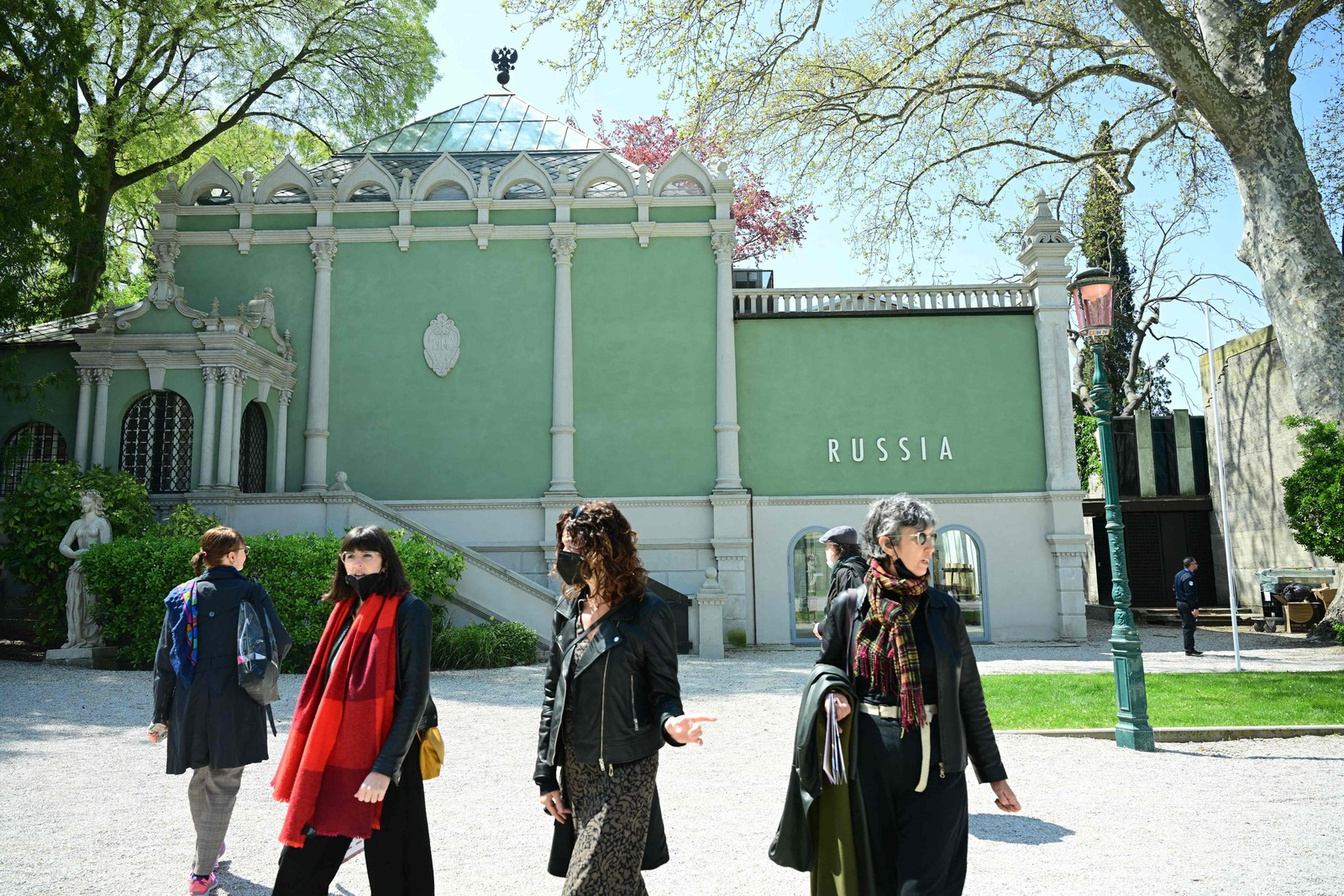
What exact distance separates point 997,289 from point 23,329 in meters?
19.7

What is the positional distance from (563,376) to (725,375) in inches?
130

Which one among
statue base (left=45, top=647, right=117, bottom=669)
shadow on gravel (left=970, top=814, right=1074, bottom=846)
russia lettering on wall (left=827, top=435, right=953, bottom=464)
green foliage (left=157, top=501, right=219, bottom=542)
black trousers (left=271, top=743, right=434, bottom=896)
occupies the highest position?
russia lettering on wall (left=827, top=435, right=953, bottom=464)

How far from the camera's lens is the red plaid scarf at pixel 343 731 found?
3.70 meters

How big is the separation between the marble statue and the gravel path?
3664 millimetres

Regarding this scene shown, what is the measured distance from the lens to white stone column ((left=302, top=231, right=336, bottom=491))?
18.9 m

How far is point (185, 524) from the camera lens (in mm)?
14766

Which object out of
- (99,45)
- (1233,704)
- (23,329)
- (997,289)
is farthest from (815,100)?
(23,329)

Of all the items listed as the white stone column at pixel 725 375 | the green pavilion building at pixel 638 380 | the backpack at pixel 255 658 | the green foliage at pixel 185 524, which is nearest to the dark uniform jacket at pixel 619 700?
the backpack at pixel 255 658

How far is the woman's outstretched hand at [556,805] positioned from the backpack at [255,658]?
193 centimetres

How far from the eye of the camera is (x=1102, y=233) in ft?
101

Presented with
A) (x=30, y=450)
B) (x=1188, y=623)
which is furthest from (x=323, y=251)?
(x=1188, y=623)

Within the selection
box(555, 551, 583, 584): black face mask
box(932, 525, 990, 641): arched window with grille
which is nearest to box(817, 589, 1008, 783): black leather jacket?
box(555, 551, 583, 584): black face mask

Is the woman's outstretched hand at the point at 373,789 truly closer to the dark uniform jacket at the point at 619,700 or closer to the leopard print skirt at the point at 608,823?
the dark uniform jacket at the point at 619,700

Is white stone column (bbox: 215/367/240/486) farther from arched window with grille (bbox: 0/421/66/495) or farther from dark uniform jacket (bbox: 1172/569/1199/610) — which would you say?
dark uniform jacket (bbox: 1172/569/1199/610)
